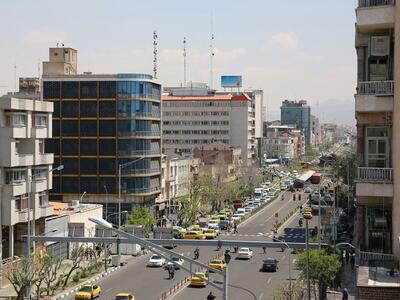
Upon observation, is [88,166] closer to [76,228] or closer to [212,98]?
[76,228]

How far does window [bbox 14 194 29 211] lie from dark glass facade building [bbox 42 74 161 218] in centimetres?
2757

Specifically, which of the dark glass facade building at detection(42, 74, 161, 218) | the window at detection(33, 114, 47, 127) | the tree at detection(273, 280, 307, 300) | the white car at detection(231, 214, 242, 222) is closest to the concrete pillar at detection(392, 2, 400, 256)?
the tree at detection(273, 280, 307, 300)

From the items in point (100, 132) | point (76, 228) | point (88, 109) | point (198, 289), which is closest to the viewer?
point (198, 289)

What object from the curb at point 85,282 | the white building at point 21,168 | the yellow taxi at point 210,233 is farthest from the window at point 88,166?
the white building at point 21,168

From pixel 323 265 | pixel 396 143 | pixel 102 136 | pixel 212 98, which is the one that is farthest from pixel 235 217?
pixel 396 143

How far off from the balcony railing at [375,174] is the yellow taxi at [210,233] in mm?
45625

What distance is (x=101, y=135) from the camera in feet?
239

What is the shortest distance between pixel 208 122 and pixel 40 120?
3779 inches

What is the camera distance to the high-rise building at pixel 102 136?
7206cm

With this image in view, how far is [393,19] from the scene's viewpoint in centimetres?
1742

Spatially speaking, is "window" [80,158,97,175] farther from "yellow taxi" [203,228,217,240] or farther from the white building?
the white building

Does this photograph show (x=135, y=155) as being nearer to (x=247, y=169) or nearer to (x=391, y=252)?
(x=247, y=169)

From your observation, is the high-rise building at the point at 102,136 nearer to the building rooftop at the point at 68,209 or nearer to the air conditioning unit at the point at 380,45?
the building rooftop at the point at 68,209

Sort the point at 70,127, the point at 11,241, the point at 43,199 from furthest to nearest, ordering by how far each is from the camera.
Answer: the point at 70,127, the point at 43,199, the point at 11,241
